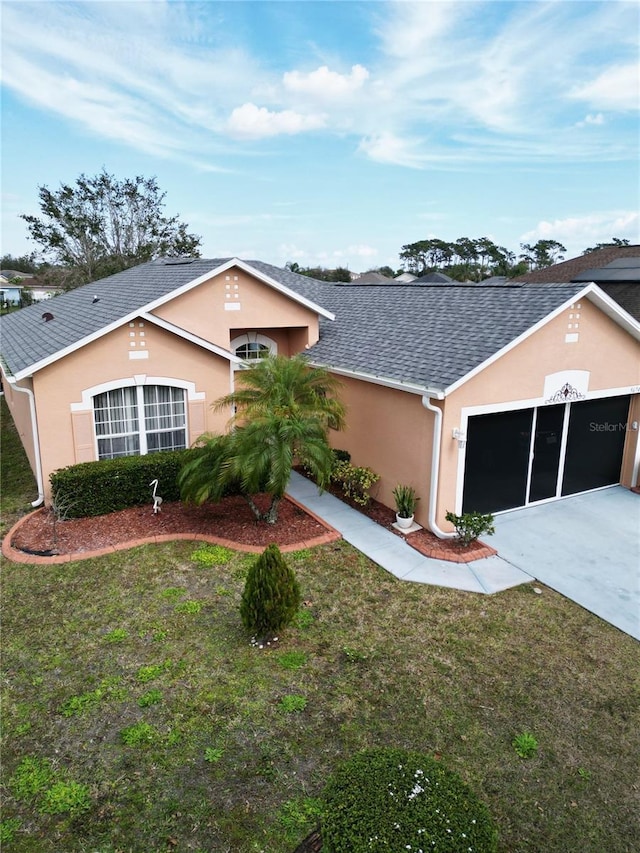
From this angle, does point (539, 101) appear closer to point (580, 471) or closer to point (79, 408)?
point (580, 471)

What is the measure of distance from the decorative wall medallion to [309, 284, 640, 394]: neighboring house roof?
1851mm

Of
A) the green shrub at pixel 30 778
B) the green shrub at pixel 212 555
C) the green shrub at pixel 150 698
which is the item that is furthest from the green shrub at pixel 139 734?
the green shrub at pixel 212 555

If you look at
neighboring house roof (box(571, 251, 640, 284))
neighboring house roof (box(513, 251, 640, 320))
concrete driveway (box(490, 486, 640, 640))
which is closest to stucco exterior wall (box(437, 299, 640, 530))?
concrete driveway (box(490, 486, 640, 640))

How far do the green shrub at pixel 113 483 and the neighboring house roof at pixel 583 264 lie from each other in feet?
86.1

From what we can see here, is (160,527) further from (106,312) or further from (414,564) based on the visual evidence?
(106,312)

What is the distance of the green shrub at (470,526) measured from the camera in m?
10.2

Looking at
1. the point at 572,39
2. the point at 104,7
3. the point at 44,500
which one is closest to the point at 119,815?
the point at 44,500

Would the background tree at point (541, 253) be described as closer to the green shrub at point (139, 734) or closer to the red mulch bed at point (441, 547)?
the red mulch bed at point (441, 547)

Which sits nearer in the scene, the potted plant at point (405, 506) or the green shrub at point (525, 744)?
the green shrub at point (525, 744)

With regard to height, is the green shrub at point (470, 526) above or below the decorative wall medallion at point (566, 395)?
below

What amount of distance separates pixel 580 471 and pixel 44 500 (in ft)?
40.6

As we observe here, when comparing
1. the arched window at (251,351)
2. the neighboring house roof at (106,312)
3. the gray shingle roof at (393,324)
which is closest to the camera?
the gray shingle roof at (393,324)

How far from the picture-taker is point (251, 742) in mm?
5926

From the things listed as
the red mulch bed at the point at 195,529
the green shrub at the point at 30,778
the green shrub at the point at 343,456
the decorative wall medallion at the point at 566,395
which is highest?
the decorative wall medallion at the point at 566,395
